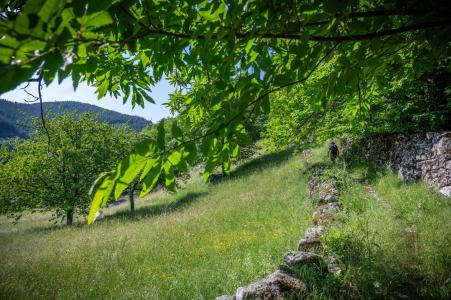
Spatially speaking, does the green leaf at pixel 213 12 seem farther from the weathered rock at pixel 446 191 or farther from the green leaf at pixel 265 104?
the weathered rock at pixel 446 191

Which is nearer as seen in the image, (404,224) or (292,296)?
(292,296)

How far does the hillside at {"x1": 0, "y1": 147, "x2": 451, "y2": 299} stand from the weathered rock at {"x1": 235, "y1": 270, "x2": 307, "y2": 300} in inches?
8.6

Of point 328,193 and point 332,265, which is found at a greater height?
point 328,193

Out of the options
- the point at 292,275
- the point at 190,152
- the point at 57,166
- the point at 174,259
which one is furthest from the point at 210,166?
the point at 57,166

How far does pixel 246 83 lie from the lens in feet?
4.77

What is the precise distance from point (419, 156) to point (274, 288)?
7.40 m

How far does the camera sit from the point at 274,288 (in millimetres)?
3525

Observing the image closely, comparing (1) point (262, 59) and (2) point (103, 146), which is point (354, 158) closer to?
(1) point (262, 59)

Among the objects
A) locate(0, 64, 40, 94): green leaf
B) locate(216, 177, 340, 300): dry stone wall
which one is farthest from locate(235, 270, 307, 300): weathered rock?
locate(0, 64, 40, 94): green leaf

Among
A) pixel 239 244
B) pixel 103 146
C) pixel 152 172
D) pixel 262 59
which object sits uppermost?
pixel 103 146

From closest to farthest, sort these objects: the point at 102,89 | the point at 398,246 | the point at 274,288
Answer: the point at 102,89 → the point at 274,288 → the point at 398,246

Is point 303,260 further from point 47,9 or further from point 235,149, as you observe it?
point 47,9

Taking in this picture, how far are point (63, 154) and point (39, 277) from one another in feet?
55.2

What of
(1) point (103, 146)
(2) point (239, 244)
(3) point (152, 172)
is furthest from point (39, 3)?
(1) point (103, 146)
